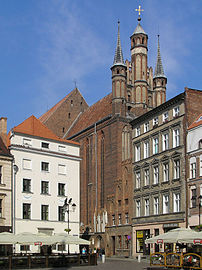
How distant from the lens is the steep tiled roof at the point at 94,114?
252ft

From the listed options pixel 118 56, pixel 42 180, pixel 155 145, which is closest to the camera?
pixel 42 180

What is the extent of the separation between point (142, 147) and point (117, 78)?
19.2m

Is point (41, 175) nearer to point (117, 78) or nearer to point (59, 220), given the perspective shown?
point (59, 220)

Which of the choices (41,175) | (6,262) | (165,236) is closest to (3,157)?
(41,175)

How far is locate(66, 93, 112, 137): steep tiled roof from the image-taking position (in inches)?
3024

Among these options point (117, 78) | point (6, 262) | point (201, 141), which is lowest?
point (6, 262)

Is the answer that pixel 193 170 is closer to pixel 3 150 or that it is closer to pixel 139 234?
pixel 139 234

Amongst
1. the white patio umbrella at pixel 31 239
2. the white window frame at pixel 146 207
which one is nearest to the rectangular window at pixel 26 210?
the white window frame at pixel 146 207

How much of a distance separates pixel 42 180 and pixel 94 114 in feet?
105

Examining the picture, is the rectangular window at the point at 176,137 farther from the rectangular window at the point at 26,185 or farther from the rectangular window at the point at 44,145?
the rectangular window at the point at 26,185

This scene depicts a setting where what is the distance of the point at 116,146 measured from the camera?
67.3m

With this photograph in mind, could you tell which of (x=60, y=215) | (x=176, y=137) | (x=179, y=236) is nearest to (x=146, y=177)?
(x=176, y=137)

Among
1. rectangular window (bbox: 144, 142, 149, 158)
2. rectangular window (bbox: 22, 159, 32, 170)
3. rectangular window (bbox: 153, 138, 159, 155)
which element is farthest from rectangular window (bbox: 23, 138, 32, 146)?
rectangular window (bbox: 153, 138, 159, 155)

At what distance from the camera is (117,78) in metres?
71.2
